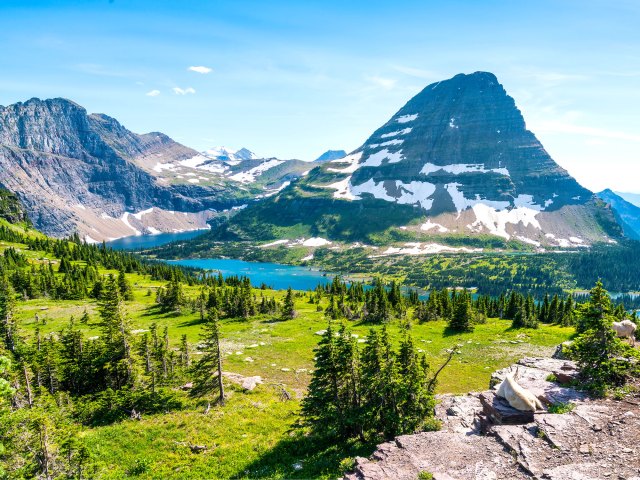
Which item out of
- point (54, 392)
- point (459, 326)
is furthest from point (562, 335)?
point (54, 392)

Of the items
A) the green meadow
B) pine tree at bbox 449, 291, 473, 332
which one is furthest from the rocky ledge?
pine tree at bbox 449, 291, 473, 332

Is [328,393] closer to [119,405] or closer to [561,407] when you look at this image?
[561,407]

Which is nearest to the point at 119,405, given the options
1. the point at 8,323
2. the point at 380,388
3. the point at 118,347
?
the point at 118,347

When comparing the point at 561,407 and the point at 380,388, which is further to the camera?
the point at 380,388

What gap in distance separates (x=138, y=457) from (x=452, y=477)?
24526 mm

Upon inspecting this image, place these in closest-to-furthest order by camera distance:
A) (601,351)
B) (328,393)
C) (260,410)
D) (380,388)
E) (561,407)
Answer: (561,407)
(601,351)
(380,388)
(328,393)
(260,410)

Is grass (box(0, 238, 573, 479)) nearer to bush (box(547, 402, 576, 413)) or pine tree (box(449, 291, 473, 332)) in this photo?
pine tree (box(449, 291, 473, 332))

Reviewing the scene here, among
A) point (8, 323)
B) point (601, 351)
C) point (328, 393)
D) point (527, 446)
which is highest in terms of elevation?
point (601, 351)

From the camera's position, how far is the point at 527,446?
20.0 meters

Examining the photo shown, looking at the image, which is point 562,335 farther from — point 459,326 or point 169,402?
point 169,402

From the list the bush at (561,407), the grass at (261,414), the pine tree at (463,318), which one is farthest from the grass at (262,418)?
the bush at (561,407)

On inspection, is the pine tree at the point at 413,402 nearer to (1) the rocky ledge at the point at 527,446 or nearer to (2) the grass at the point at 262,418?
(1) the rocky ledge at the point at 527,446

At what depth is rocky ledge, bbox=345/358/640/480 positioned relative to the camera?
18.2m

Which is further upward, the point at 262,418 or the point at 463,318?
the point at 463,318
